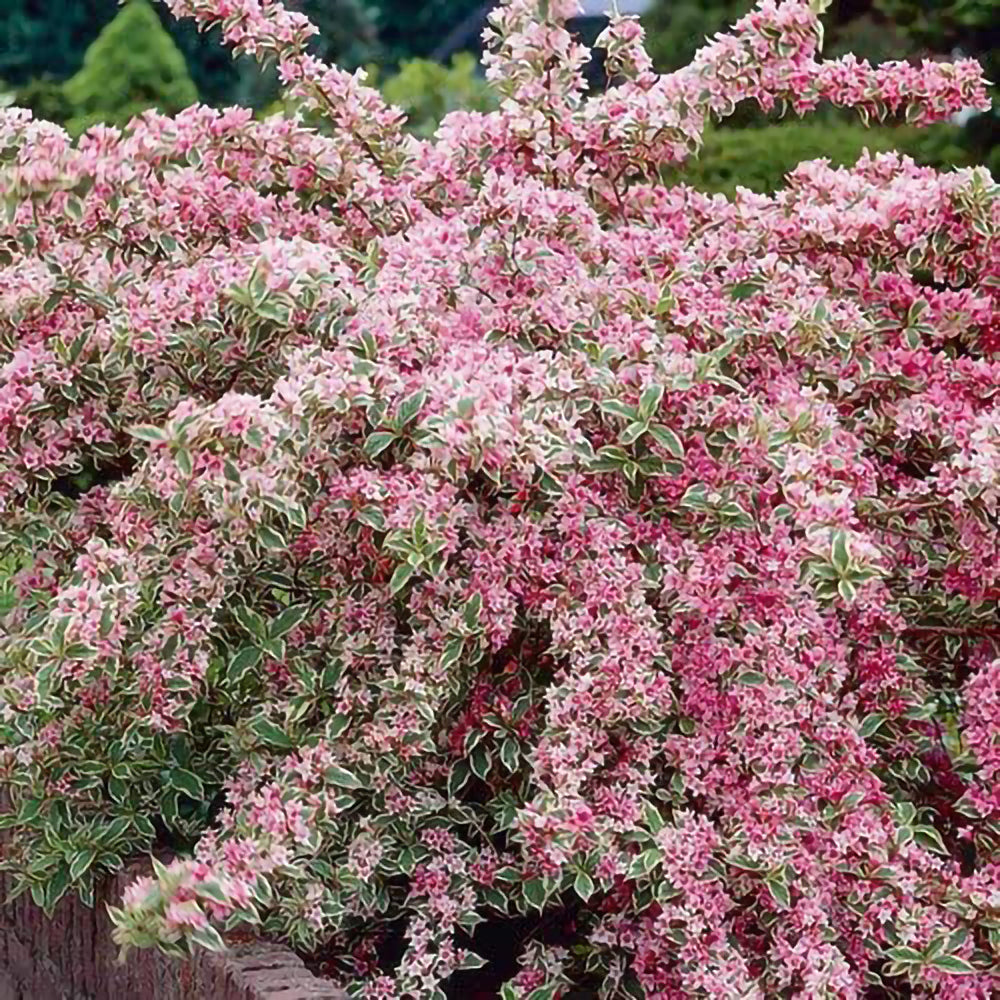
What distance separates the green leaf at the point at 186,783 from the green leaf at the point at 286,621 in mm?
319

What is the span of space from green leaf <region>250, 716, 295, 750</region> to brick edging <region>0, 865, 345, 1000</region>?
29 centimetres

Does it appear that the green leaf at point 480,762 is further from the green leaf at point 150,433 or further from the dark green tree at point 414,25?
the dark green tree at point 414,25

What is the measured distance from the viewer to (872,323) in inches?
123

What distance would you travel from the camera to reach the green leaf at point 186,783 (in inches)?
118

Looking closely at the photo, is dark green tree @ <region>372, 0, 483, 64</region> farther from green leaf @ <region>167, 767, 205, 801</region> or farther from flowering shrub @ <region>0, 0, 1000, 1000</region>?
green leaf @ <region>167, 767, 205, 801</region>

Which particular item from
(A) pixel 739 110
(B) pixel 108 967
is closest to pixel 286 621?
(B) pixel 108 967

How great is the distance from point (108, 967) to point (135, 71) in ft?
19.3

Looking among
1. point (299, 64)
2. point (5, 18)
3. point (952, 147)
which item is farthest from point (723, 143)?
point (5, 18)

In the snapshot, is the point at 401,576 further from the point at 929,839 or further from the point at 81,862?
the point at 929,839

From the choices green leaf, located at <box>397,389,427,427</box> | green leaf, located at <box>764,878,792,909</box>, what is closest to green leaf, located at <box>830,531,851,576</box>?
green leaf, located at <box>764,878,792,909</box>

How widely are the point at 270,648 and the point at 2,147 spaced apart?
981mm

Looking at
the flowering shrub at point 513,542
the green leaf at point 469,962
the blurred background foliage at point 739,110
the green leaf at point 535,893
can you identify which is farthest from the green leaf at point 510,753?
the blurred background foliage at point 739,110

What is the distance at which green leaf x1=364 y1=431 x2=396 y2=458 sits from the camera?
2.63 m

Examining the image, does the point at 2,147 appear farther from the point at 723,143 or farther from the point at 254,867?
the point at 723,143
